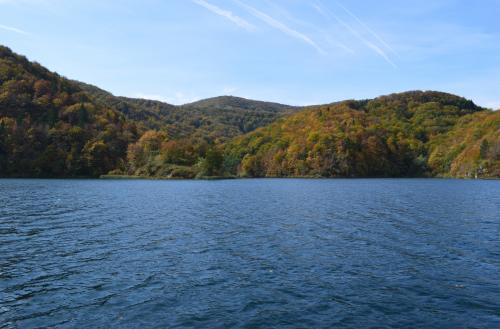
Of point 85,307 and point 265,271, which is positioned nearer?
point 85,307

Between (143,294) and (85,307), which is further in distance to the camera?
(143,294)

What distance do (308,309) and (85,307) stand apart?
42.0 ft

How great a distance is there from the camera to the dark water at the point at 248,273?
843 inches

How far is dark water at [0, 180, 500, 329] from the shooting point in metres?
21.4

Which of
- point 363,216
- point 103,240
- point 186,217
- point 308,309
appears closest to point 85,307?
point 308,309

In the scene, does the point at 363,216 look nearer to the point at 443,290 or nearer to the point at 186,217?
the point at 186,217

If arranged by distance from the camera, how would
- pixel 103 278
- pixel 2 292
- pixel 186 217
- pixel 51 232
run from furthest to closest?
pixel 186 217 → pixel 51 232 → pixel 103 278 → pixel 2 292

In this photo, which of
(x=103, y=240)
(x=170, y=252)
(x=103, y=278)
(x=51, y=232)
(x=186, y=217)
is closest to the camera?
(x=103, y=278)

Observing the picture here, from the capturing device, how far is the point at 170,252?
36469 millimetres

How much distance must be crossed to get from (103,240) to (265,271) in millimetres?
20088

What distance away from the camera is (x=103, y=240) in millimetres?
41375

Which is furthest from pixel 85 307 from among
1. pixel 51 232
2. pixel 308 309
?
pixel 51 232

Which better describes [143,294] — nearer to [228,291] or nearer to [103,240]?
[228,291]

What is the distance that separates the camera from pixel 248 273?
29641 millimetres
